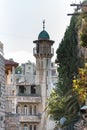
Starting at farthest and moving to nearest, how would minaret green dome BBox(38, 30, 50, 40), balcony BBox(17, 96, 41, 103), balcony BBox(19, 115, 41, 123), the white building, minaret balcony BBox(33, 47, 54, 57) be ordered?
minaret green dome BBox(38, 30, 50, 40) < minaret balcony BBox(33, 47, 54, 57) < balcony BBox(17, 96, 41, 103) < the white building < balcony BBox(19, 115, 41, 123)

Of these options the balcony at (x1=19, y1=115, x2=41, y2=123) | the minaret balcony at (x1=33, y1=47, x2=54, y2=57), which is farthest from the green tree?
the minaret balcony at (x1=33, y1=47, x2=54, y2=57)

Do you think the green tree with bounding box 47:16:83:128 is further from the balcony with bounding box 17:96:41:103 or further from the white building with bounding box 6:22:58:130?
the balcony with bounding box 17:96:41:103

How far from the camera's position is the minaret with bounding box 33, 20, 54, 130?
106 metres

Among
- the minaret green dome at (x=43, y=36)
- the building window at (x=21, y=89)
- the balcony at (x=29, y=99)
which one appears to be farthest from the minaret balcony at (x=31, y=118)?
the minaret green dome at (x=43, y=36)

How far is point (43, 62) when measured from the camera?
10712cm

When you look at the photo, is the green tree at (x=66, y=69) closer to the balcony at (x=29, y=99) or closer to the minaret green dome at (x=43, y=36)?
the balcony at (x=29, y=99)

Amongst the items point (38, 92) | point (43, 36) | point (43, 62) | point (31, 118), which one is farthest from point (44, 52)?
point (31, 118)

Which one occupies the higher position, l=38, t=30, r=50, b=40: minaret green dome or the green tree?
l=38, t=30, r=50, b=40: minaret green dome

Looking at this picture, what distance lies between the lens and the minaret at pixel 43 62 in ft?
347

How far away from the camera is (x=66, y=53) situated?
73500mm

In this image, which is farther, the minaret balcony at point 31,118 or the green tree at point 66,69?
the minaret balcony at point 31,118

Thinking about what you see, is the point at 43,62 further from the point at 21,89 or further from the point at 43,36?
the point at 21,89

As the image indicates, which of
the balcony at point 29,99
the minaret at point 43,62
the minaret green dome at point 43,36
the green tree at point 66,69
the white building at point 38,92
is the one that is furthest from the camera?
the minaret green dome at point 43,36

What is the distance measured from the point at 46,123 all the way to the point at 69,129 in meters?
37.3
